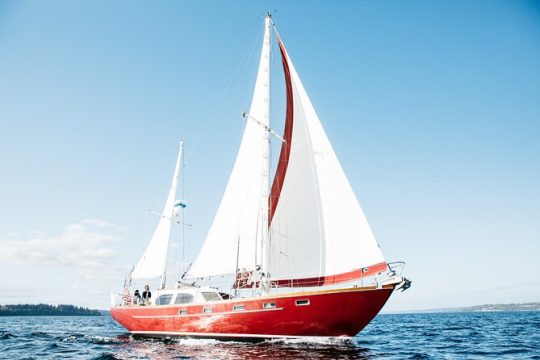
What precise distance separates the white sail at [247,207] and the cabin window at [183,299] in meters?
1.18

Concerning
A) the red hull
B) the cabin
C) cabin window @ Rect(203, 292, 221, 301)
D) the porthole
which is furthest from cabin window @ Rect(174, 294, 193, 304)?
the porthole

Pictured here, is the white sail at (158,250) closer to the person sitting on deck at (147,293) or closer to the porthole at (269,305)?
the person sitting on deck at (147,293)

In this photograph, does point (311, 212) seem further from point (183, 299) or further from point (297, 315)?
point (183, 299)

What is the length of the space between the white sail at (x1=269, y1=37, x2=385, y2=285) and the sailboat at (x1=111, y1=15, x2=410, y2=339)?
2.0 inches

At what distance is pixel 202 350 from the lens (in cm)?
1722

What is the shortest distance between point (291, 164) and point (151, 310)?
493 inches

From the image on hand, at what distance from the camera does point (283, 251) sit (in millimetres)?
19703

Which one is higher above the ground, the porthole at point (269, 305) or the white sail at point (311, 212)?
the white sail at point (311, 212)

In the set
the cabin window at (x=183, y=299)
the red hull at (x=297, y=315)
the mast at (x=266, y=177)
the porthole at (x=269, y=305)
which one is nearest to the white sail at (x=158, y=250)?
the cabin window at (x=183, y=299)

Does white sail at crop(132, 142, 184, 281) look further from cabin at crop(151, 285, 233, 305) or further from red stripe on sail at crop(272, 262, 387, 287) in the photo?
red stripe on sail at crop(272, 262, 387, 287)

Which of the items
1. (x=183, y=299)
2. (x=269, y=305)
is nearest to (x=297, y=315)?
(x=269, y=305)

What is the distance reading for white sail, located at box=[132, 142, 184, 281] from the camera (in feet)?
87.8

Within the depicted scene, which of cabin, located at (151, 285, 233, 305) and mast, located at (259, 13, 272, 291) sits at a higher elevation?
mast, located at (259, 13, 272, 291)

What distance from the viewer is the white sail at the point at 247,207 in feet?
69.2
